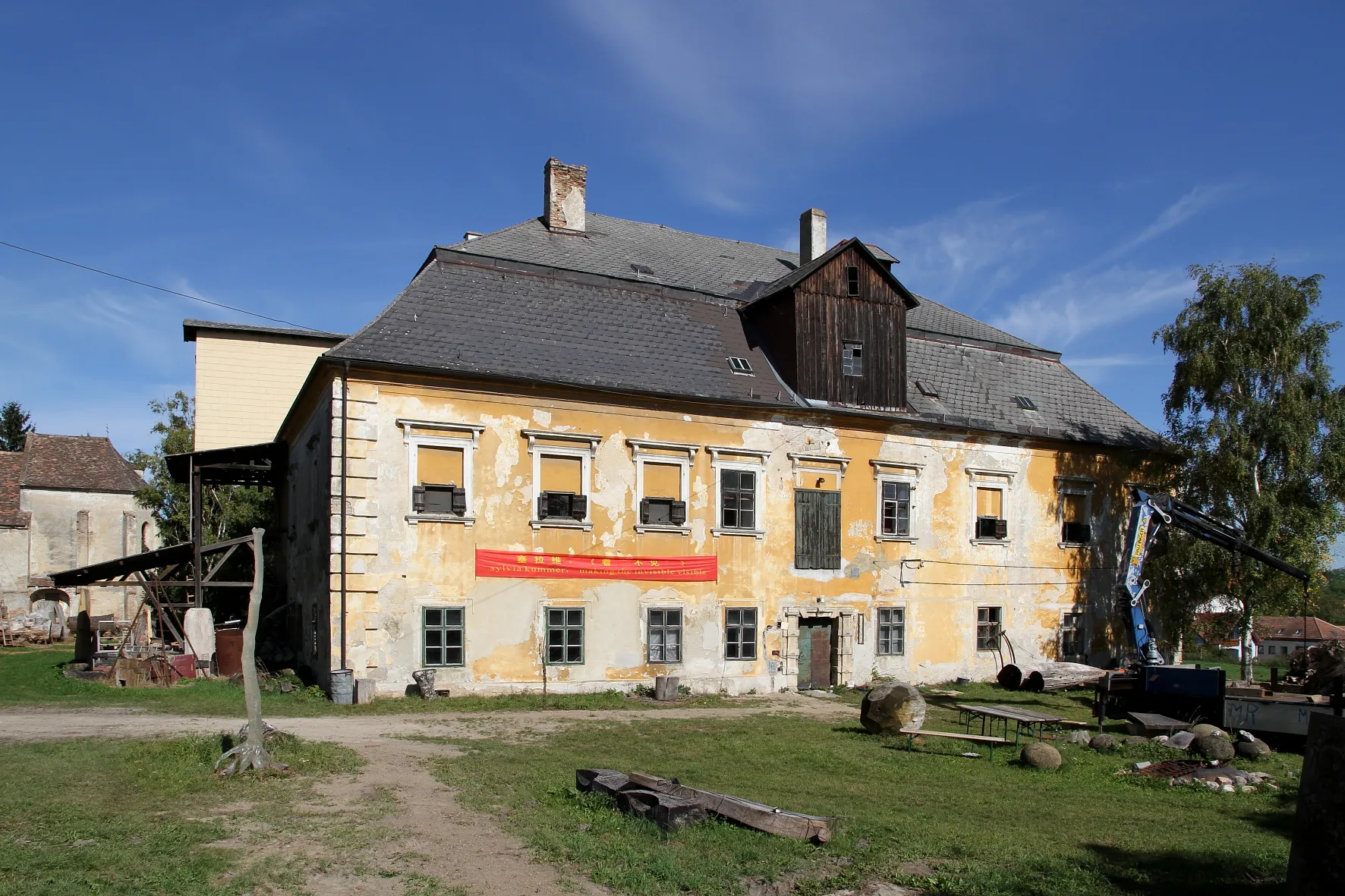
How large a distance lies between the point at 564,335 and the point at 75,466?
33388 millimetres

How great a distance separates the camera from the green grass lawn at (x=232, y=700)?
17266 millimetres

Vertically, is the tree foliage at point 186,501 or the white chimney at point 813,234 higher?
the white chimney at point 813,234

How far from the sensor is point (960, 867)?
318 inches

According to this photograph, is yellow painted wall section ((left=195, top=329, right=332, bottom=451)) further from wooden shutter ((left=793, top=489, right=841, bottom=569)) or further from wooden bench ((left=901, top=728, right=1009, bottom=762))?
wooden bench ((left=901, top=728, right=1009, bottom=762))

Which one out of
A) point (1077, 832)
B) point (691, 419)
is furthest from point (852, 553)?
point (1077, 832)

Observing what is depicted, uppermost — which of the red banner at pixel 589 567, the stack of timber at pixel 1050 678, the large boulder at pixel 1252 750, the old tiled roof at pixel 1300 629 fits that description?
the red banner at pixel 589 567

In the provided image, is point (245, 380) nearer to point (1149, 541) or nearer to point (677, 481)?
point (677, 481)

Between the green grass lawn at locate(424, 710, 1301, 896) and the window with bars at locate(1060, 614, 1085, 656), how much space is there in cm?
1171

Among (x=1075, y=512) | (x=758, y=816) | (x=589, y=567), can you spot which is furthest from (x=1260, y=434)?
(x=758, y=816)

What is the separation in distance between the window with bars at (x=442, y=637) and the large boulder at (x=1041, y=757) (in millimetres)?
11013

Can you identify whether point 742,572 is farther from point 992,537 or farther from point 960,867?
point 960,867

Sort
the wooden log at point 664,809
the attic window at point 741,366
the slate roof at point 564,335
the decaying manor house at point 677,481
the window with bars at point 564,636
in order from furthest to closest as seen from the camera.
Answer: the attic window at point 741,366
the window with bars at point 564,636
the slate roof at point 564,335
the decaying manor house at point 677,481
the wooden log at point 664,809

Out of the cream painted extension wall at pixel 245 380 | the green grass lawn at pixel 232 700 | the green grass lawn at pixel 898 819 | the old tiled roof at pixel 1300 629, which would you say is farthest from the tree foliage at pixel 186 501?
the old tiled roof at pixel 1300 629

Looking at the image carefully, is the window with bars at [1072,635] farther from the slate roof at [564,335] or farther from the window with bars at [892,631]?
the slate roof at [564,335]
